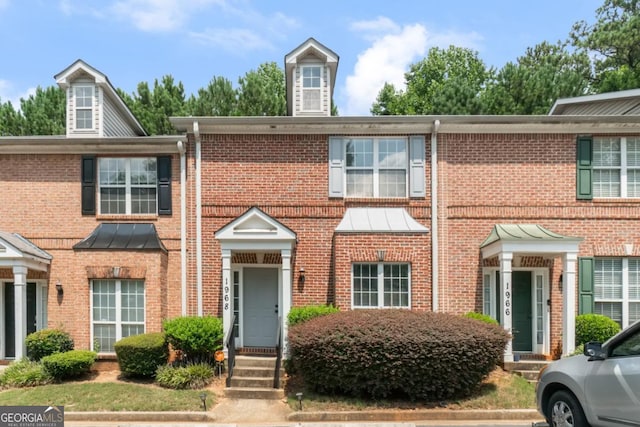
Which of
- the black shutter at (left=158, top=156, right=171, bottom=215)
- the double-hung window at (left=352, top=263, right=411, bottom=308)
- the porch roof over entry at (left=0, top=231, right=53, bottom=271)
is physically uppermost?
the black shutter at (left=158, top=156, right=171, bottom=215)

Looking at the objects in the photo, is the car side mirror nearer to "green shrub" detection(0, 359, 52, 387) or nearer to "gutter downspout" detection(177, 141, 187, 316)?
"gutter downspout" detection(177, 141, 187, 316)

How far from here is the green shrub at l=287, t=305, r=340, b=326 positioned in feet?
38.5

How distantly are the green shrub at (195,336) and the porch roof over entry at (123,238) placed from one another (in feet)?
7.00

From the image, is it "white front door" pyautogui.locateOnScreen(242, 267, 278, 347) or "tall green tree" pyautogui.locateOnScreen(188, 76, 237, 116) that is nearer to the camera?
"white front door" pyautogui.locateOnScreen(242, 267, 278, 347)

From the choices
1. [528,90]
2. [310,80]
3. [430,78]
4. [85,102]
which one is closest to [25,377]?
[85,102]

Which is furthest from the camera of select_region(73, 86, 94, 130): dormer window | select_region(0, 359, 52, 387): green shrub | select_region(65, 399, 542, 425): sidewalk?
select_region(73, 86, 94, 130): dormer window

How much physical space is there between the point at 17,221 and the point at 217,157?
5.63 metres

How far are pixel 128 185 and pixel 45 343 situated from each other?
435 centimetres

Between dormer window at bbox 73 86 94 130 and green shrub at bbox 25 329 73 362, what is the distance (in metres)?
5.68

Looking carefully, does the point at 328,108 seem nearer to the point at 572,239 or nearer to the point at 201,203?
the point at 201,203

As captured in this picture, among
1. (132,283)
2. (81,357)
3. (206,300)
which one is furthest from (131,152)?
(81,357)

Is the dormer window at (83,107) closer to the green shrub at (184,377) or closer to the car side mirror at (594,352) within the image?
the green shrub at (184,377)

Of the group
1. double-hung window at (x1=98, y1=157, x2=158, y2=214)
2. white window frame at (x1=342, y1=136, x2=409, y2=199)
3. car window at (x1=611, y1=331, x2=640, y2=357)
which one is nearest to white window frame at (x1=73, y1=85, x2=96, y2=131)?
double-hung window at (x1=98, y1=157, x2=158, y2=214)

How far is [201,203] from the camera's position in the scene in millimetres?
13523
